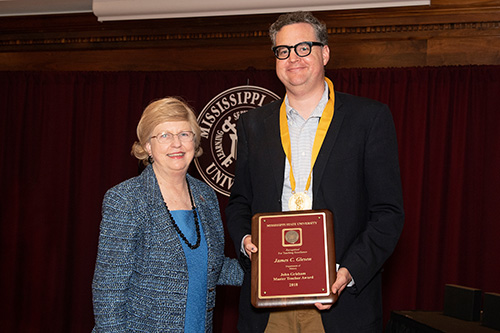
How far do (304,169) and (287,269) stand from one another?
1.27 ft

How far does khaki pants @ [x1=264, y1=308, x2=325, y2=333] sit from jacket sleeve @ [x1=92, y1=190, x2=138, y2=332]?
59 cm

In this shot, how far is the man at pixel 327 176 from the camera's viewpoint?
1931 millimetres

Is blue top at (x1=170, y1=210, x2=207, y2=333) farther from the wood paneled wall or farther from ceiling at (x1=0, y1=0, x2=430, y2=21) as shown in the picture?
the wood paneled wall

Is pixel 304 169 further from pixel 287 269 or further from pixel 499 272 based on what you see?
pixel 499 272

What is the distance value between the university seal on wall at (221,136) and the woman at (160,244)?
2510 millimetres

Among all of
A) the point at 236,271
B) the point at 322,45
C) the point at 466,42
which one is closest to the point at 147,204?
the point at 236,271

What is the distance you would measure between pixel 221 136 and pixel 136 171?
0.91m

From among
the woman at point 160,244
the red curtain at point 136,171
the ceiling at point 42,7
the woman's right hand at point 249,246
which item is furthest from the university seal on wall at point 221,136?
the woman's right hand at point 249,246

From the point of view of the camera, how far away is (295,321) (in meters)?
1.97

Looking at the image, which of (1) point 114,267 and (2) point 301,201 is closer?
(2) point 301,201

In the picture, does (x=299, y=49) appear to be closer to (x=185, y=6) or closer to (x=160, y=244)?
(x=160, y=244)

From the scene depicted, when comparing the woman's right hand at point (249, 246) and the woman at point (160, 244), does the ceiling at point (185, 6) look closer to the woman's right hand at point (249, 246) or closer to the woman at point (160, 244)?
the woman at point (160, 244)

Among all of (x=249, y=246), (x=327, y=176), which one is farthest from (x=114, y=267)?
(x=327, y=176)

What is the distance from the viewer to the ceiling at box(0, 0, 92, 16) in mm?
5180
